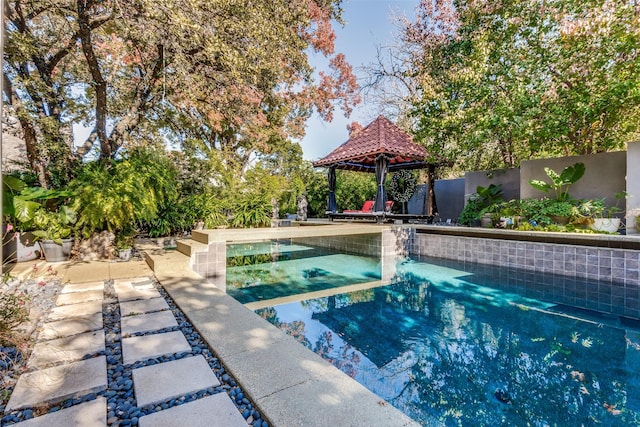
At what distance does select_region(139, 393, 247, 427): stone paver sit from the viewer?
165 cm

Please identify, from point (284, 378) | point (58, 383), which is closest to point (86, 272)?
point (58, 383)

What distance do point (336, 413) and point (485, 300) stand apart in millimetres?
4045

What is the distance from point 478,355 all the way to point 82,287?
507 centimetres

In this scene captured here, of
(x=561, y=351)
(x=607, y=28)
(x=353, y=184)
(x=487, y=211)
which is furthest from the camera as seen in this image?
(x=353, y=184)

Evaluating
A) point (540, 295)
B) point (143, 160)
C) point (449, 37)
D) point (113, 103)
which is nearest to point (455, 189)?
point (449, 37)

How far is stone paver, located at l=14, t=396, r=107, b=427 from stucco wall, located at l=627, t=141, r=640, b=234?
9.13 m

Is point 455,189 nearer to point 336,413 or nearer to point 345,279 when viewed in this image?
point 345,279

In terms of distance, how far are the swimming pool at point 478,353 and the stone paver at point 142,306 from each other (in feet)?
4.28

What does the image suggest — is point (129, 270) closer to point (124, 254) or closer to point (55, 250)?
point (124, 254)

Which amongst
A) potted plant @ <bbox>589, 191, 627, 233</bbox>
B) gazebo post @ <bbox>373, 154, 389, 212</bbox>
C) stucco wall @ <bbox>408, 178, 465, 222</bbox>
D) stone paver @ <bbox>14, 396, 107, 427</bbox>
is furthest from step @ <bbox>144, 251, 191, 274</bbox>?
stucco wall @ <bbox>408, 178, 465, 222</bbox>

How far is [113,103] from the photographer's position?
833cm

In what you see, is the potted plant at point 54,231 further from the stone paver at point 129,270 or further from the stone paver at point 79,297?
the stone paver at point 79,297

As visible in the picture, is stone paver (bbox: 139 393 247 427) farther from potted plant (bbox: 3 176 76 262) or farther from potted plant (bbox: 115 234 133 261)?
potted plant (bbox: 3 176 76 262)

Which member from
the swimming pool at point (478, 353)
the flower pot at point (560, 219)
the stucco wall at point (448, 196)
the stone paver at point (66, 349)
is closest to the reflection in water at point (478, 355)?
the swimming pool at point (478, 353)
